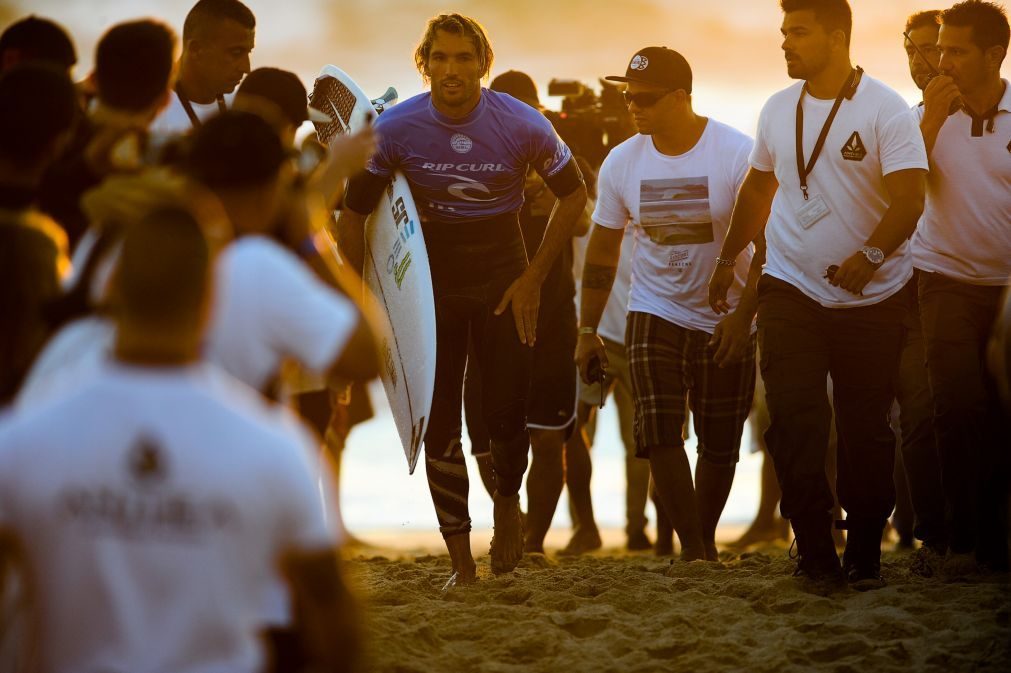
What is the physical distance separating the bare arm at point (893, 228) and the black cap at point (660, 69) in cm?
156

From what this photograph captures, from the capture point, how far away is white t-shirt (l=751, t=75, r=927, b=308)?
19.5 ft

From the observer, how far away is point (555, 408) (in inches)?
295

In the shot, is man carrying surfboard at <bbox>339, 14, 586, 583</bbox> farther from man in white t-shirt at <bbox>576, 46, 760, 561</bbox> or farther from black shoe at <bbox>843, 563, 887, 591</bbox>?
black shoe at <bbox>843, 563, 887, 591</bbox>

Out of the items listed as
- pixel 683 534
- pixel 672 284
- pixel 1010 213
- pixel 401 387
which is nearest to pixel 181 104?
pixel 401 387

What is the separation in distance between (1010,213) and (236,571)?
15.9ft

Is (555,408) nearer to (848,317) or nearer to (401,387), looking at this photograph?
(401,387)

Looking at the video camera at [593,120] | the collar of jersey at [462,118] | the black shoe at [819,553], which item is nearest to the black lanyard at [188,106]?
the collar of jersey at [462,118]

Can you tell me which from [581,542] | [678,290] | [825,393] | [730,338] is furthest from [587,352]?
[581,542]

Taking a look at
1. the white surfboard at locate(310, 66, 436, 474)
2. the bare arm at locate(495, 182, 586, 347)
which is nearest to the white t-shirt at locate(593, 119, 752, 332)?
the bare arm at locate(495, 182, 586, 347)

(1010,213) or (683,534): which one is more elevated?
(1010,213)

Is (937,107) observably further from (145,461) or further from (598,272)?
(145,461)

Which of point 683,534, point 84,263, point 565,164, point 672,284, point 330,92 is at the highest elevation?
point 330,92

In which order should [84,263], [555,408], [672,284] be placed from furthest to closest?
[555,408] → [672,284] → [84,263]

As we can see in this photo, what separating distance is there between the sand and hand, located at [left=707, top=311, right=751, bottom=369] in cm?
94
